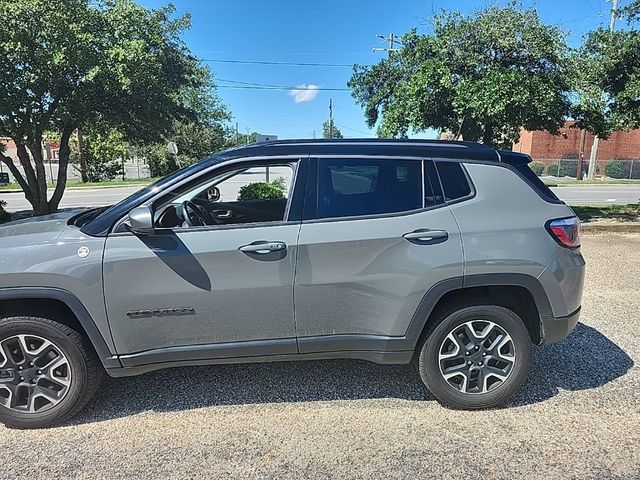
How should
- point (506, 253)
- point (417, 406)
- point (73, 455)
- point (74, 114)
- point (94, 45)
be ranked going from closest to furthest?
point (73, 455) < point (506, 253) < point (417, 406) < point (94, 45) < point (74, 114)

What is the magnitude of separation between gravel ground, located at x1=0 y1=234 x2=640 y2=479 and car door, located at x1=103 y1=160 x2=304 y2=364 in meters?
0.48

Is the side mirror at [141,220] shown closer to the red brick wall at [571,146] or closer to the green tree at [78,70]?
the green tree at [78,70]

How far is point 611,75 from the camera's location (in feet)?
Result: 32.3

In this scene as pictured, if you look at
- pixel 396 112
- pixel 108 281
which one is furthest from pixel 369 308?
pixel 396 112

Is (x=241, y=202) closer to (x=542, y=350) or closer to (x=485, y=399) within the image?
(x=485, y=399)

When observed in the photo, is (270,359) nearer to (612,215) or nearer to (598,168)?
(612,215)

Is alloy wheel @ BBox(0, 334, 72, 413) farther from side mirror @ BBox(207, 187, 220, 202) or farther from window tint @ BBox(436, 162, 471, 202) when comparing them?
window tint @ BBox(436, 162, 471, 202)

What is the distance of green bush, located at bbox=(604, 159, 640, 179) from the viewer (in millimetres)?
40219

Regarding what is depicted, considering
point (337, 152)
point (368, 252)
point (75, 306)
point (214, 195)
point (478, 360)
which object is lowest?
point (478, 360)

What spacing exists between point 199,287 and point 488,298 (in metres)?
1.92

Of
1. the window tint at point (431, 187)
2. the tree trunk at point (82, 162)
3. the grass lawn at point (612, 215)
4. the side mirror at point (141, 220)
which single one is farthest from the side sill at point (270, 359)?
the tree trunk at point (82, 162)

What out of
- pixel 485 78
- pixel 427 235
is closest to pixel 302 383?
pixel 427 235

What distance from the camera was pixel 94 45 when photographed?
32.4ft

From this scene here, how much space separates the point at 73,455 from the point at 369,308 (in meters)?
1.97
